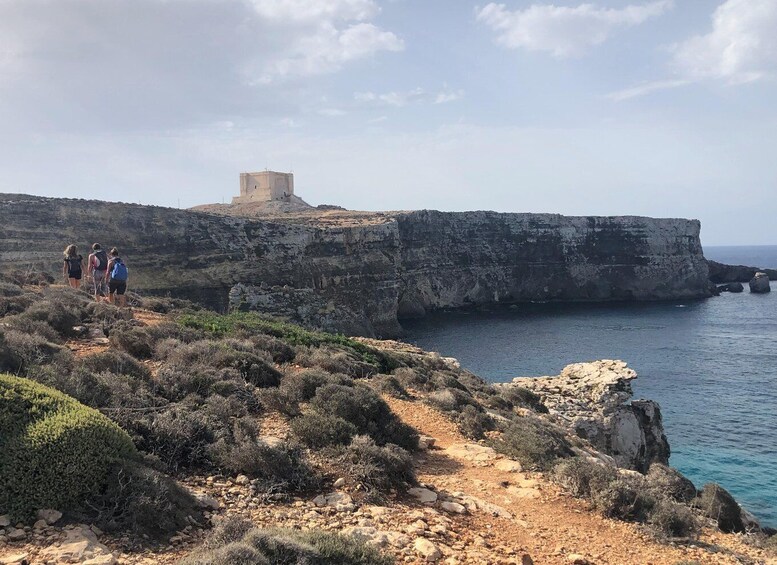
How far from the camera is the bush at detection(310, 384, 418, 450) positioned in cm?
831

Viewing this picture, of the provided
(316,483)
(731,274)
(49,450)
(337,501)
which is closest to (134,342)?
(316,483)

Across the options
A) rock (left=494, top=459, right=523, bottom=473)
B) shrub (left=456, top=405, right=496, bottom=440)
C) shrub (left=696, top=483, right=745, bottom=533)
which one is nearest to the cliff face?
shrub (left=456, top=405, right=496, bottom=440)

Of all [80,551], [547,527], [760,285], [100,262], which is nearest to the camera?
[80,551]

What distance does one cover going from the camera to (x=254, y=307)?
3959 cm

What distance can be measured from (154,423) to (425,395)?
7.61 metres

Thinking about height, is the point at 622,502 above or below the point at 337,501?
below

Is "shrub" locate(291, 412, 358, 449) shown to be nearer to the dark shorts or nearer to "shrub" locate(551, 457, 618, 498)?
"shrub" locate(551, 457, 618, 498)

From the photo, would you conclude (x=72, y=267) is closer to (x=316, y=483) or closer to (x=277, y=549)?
(x=316, y=483)

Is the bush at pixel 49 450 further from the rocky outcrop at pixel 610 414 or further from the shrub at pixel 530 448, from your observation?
the rocky outcrop at pixel 610 414

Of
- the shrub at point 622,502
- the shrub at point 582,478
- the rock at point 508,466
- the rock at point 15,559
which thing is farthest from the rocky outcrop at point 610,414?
the rock at point 15,559

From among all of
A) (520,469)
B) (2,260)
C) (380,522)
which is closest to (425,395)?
(520,469)

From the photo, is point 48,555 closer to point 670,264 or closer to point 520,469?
point 520,469

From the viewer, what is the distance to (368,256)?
5888cm

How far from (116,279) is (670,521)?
14170 mm
